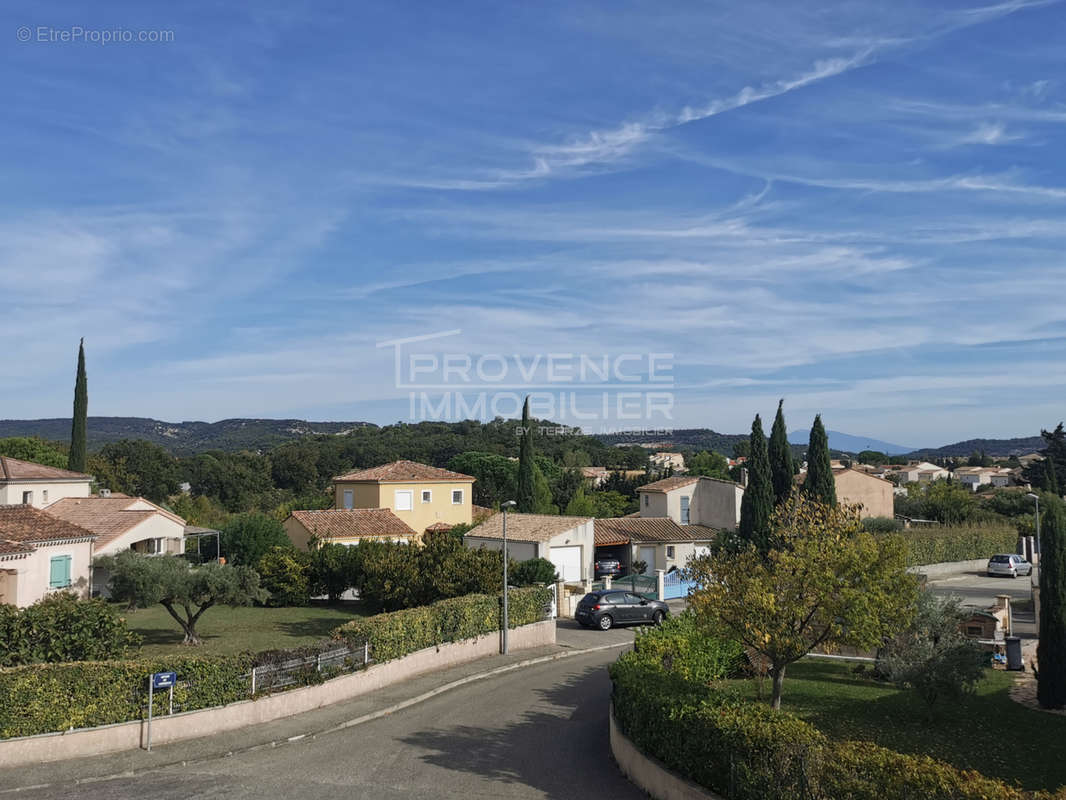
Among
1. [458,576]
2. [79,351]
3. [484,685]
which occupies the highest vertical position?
[79,351]

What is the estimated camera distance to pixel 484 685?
23.3 metres

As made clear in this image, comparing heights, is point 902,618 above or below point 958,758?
above

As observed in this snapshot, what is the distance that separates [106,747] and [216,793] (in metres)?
3.34

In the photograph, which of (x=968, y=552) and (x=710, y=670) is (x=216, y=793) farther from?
(x=968, y=552)

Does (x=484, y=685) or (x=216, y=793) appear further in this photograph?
(x=484, y=685)

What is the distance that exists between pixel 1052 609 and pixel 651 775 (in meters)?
13.0

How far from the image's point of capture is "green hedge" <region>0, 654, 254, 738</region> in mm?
15336

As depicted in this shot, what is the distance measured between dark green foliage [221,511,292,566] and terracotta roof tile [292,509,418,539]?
2.62 metres

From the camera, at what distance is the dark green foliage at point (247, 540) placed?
40344 mm

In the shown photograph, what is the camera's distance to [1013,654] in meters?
25.6

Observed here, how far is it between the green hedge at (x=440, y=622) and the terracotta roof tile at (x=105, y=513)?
787 inches

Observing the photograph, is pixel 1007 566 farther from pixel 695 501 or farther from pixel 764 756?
pixel 764 756

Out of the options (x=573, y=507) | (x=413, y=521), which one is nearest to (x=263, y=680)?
(x=413, y=521)

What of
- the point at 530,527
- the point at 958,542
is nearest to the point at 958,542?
the point at 958,542
